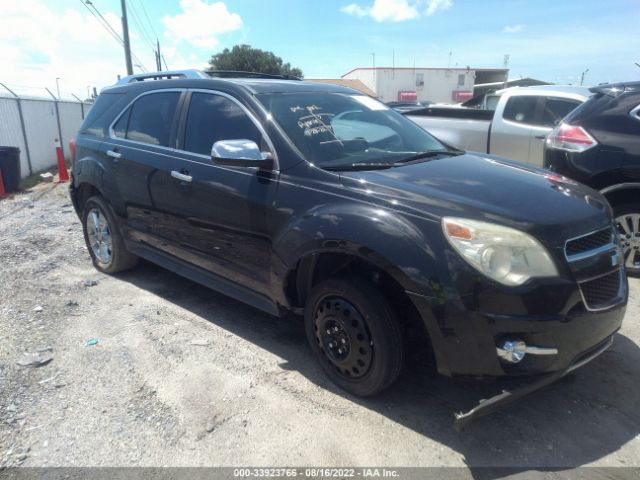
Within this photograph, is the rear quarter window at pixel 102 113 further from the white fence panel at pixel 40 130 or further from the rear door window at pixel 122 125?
the white fence panel at pixel 40 130

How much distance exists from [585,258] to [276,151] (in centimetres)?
192

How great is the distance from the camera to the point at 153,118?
445 cm

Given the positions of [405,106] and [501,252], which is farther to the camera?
[405,106]

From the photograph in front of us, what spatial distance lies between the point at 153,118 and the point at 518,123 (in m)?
5.22

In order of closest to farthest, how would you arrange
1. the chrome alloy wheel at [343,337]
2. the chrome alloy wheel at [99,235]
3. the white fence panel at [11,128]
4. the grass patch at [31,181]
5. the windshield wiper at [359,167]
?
the chrome alloy wheel at [343,337] < the windshield wiper at [359,167] < the chrome alloy wheel at [99,235] < the grass patch at [31,181] < the white fence panel at [11,128]

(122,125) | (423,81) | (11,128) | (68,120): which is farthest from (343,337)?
(423,81)

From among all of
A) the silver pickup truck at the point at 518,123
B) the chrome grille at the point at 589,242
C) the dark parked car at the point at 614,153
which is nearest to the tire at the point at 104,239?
the chrome grille at the point at 589,242

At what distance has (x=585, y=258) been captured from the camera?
2.62 meters

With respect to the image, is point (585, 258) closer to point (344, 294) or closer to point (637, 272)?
point (344, 294)

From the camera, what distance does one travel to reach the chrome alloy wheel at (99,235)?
513cm

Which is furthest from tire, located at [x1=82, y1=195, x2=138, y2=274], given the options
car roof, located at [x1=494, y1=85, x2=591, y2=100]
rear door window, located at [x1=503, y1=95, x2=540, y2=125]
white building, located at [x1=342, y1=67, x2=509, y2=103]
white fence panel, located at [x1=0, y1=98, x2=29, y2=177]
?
white building, located at [x1=342, y1=67, x2=509, y2=103]

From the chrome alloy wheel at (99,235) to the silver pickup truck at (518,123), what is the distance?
4.38m

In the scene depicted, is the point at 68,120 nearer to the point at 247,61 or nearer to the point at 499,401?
the point at 499,401

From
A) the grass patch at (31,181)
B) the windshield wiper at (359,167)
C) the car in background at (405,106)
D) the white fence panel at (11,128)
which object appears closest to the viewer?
the windshield wiper at (359,167)
